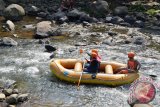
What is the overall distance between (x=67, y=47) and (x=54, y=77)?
13.0 ft

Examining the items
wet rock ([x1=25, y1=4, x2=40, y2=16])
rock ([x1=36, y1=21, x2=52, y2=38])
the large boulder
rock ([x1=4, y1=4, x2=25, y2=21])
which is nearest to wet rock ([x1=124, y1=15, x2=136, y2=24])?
the large boulder

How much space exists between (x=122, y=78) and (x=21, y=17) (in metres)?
11.9

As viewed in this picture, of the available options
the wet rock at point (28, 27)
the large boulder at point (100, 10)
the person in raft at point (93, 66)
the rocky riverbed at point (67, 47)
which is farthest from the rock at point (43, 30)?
the person in raft at point (93, 66)

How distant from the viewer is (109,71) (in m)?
15.1

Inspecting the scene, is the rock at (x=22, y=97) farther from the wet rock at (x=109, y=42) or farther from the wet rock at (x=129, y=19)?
the wet rock at (x=129, y=19)

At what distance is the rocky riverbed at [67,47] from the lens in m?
13.8

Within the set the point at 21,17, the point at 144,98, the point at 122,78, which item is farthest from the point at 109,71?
the point at 21,17

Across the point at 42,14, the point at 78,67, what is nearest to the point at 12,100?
the point at 78,67

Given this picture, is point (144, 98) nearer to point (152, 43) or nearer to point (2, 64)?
point (2, 64)

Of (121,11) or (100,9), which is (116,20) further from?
(100,9)

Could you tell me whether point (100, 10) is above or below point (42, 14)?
above

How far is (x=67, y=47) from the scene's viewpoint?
19.2m

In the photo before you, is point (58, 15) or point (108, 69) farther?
point (58, 15)

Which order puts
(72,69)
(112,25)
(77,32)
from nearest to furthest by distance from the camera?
(72,69) < (77,32) < (112,25)
